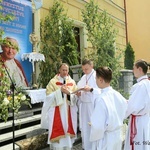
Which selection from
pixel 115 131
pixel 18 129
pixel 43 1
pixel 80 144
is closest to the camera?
pixel 115 131

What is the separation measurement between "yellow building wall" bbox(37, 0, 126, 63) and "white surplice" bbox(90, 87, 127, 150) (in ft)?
17.0

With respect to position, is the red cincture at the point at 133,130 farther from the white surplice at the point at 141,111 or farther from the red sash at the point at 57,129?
the red sash at the point at 57,129

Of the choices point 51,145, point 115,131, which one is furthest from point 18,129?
point 115,131

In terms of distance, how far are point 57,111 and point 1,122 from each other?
1.22m

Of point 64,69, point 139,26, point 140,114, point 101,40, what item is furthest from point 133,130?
→ point 139,26

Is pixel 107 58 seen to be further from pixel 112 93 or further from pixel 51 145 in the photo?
pixel 112 93

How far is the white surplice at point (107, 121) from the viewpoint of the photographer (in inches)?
98.3

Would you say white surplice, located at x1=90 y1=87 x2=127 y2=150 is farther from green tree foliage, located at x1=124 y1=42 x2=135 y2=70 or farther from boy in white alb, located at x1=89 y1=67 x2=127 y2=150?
green tree foliage, located at x1=124 y1=42 x2=135 y2=70

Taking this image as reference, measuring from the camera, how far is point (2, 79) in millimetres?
3307

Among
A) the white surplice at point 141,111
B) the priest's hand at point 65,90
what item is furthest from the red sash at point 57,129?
the white surplice at point 141,111

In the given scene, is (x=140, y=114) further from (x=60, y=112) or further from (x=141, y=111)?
(x=60, y=112)

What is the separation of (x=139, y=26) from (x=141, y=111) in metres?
14.9

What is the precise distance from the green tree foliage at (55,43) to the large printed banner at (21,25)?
551 millimetres

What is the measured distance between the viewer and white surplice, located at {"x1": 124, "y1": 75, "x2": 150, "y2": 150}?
→ 11.0ft
